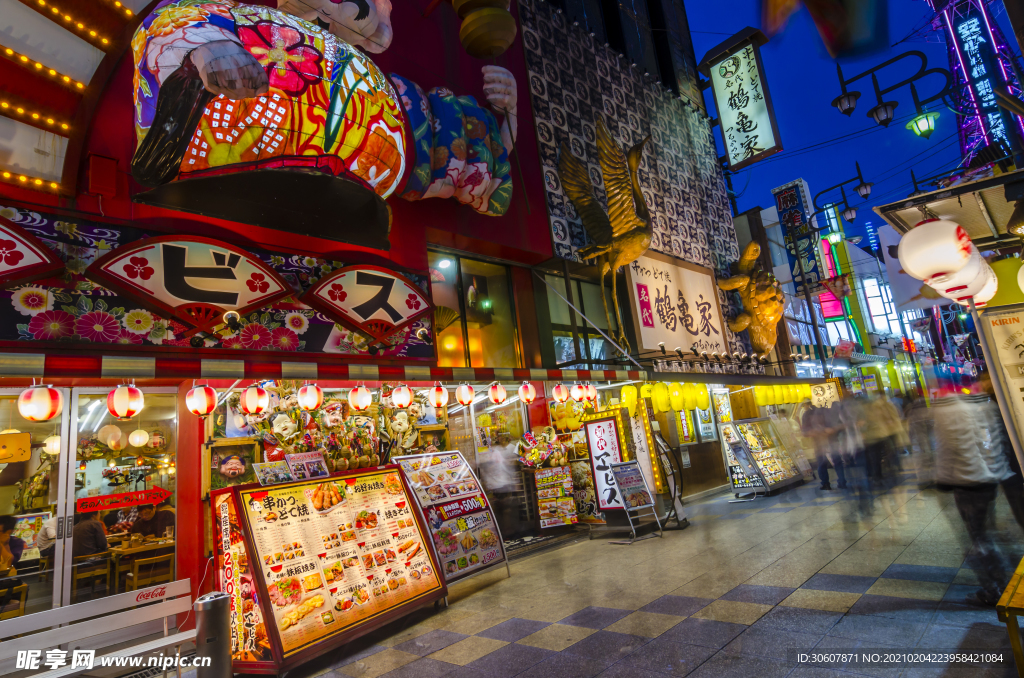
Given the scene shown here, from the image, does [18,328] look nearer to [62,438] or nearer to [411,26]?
[62,438]

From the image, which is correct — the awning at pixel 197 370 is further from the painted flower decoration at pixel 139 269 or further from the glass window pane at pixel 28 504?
the glass window pane at pixel 28 504

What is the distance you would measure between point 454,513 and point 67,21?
23.2ft

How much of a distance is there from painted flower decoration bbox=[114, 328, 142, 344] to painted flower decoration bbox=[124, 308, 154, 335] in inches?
1.3

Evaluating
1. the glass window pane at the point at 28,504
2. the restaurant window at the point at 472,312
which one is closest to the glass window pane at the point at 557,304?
the restaurant window at the point at 472,312

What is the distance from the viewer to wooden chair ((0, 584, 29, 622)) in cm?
542

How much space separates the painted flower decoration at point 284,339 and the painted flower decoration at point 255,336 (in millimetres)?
70

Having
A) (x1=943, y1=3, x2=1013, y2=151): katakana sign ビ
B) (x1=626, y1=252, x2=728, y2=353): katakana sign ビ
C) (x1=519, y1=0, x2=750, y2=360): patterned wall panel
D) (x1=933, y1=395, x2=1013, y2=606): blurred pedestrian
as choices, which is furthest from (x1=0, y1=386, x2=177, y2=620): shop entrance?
(x1=943, y1=3, x2=1013, y2=151): katakana sign ビ

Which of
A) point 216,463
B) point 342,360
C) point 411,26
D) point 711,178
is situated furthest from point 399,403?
point 711,178

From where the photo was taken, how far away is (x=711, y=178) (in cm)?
1711

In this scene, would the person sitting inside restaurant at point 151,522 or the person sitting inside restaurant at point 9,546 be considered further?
the person sitting inside restaurant at point 151,522

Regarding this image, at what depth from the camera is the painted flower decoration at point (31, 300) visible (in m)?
4.75

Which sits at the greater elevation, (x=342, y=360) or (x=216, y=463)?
(x=342, y=360)

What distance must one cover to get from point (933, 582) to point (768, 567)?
1.54 metres

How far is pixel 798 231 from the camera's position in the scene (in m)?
19.0
